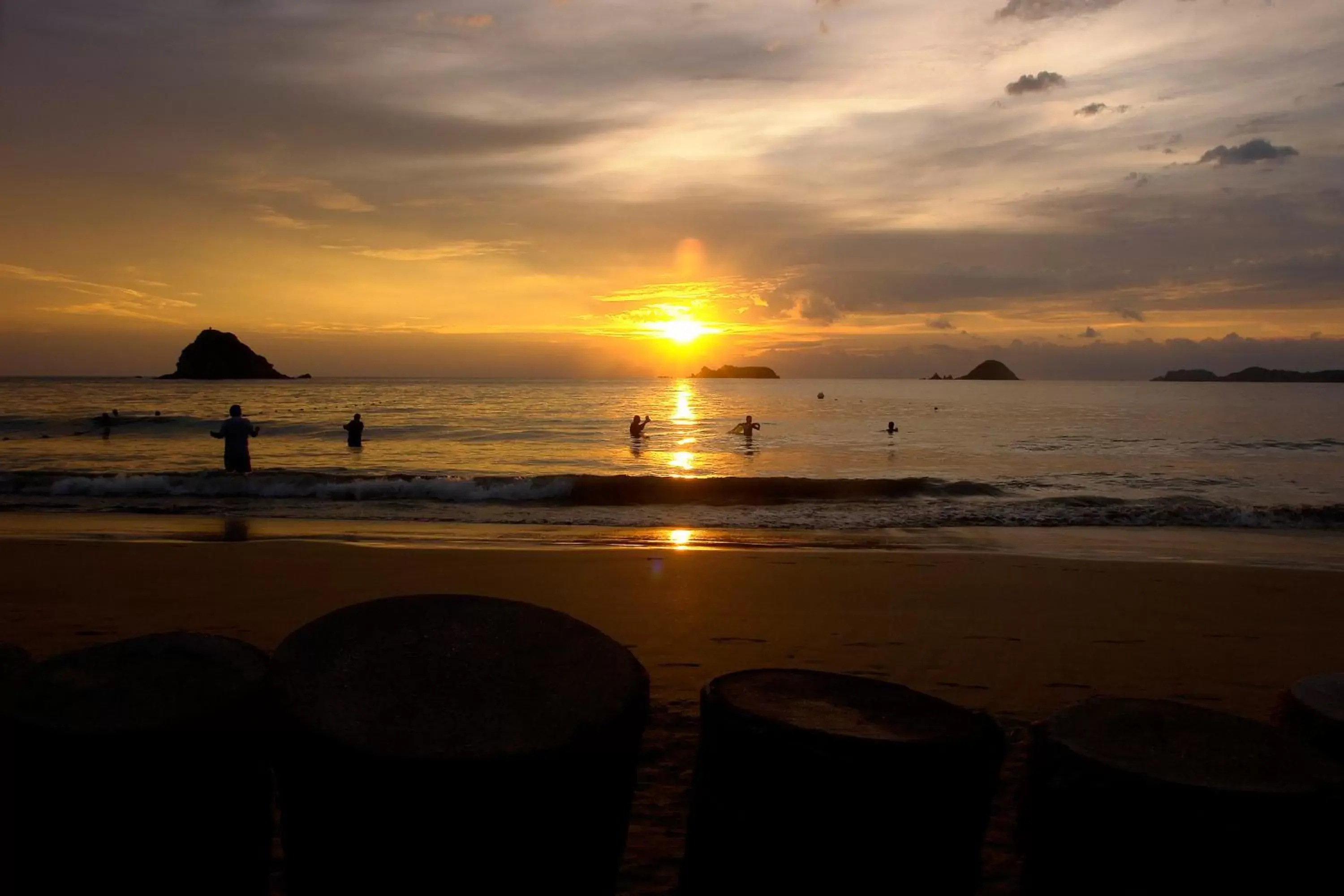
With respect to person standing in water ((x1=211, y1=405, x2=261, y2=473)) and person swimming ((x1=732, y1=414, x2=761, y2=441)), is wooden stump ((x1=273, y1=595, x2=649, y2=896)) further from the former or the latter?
person swimming ((x1=732, y1=414, x2=761, y2=441))

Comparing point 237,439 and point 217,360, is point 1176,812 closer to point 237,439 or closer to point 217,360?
point 237,439

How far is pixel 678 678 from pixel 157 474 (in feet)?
66.4

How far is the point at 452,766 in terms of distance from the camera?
1.95m

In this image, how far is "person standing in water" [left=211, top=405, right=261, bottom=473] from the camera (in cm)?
1917

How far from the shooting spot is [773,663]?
7.04 m

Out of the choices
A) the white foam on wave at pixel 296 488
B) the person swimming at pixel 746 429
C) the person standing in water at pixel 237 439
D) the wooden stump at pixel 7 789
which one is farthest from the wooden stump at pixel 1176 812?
the person swimming at pixel 746 429

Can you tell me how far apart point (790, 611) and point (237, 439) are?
51.0 feet

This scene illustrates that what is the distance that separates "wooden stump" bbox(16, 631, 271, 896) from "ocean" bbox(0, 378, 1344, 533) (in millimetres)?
13779

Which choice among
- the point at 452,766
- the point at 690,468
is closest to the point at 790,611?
the point at 452,766

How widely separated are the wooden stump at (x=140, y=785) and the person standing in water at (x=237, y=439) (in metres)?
18.0

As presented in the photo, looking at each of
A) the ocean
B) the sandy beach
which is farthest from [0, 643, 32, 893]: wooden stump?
the ocean

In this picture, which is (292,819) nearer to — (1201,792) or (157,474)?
(1201,792)

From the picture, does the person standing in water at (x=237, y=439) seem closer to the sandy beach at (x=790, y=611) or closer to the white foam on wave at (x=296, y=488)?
the white foam on wave at (x=296, y=488)

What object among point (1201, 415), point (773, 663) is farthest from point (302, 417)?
point (1201, 415)
